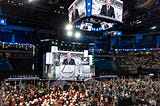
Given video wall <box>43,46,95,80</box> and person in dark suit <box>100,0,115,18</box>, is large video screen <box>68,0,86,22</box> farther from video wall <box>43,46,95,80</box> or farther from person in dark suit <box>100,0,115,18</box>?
video wall <box>43,46,95,80</box>

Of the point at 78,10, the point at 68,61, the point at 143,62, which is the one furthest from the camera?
the point at 143,62

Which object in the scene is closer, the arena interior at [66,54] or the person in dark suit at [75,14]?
the person in dark suit at [75,14]

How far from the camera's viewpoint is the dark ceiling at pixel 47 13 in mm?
31972

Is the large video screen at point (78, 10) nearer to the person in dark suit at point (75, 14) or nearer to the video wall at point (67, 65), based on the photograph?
the person in dark suit at point (75, 14)

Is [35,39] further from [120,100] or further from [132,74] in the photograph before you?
[120,100]

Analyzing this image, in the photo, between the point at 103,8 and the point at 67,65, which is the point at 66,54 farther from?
the point at 103,8

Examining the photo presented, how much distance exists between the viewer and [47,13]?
40.2 m

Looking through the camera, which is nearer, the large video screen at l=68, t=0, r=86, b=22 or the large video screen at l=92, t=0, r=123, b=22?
the large video screen at l=92, t=0, r=123, b=22

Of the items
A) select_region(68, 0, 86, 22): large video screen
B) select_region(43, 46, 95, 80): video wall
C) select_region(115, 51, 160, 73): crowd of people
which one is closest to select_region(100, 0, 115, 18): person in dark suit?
select_region(68, 0, 86, 22): large video screen

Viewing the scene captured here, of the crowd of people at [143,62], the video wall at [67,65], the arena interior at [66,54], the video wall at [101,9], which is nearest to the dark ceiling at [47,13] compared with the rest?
the arena interior at [66,54]

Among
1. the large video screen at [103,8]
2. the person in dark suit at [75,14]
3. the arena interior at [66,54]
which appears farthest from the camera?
the arena interior at [66,54]

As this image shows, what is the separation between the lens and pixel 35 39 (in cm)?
4403

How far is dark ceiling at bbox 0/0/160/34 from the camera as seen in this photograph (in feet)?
105

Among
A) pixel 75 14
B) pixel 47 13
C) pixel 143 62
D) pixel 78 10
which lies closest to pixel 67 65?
pixel 47 13
